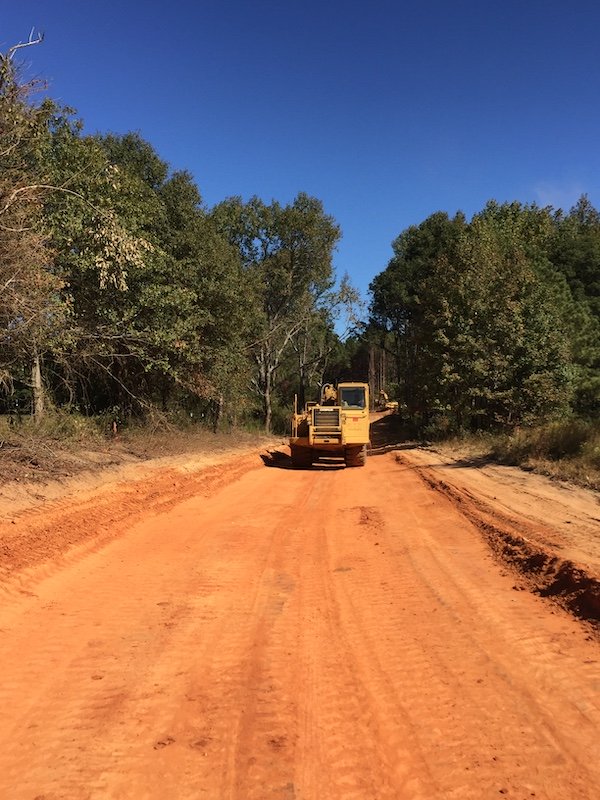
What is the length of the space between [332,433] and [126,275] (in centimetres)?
958

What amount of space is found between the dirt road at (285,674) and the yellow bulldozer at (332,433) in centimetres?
1213

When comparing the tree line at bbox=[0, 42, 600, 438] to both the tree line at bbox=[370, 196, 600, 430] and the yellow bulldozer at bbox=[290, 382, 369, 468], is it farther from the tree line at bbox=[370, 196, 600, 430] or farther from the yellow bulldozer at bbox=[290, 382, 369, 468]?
the yellow bulldozer at bbox=[290, 382, 369, 468]

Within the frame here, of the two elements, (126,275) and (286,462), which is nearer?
(126,275)

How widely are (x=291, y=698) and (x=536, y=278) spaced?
27379mm

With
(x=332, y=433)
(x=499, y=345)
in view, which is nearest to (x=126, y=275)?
(x=332, y=433)

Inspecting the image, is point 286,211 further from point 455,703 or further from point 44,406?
point 455,703

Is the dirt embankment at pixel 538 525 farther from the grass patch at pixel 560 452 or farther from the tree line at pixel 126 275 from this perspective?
the tree line at pixel 126 275

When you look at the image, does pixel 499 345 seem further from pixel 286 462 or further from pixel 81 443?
pixel 81 443

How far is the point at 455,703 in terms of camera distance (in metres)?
4.11

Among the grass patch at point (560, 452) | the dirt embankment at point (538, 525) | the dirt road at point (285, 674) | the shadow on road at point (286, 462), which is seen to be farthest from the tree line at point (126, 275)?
the grass patch at point (560, 452)

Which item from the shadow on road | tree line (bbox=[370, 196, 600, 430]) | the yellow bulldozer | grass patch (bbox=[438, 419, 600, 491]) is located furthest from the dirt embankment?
tree line (bbox=[370, 196, 600, 430])

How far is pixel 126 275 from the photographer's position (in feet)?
47.1

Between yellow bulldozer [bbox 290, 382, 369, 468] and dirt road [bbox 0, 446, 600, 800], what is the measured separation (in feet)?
39.8

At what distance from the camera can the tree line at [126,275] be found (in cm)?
1244
